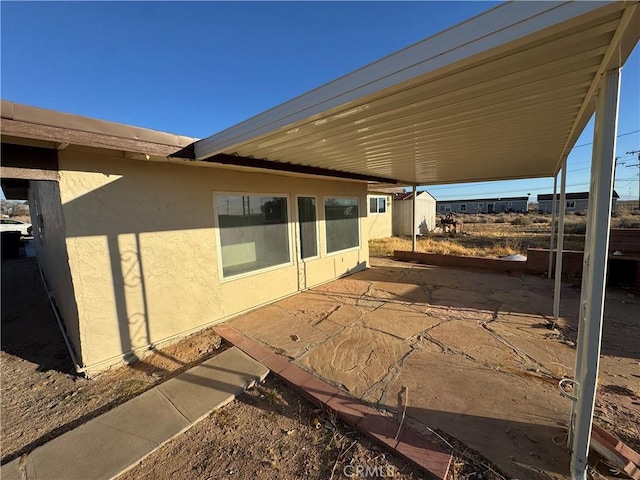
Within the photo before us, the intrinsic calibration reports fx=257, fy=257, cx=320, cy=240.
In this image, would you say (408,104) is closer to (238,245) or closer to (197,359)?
(238,245)

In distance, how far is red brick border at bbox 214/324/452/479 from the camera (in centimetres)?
175

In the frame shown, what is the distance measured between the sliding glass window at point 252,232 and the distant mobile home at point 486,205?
137 ft

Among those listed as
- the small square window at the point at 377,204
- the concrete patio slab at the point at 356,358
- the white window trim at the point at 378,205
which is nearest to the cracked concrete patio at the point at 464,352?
the concrete patio slab at the point at 356,358

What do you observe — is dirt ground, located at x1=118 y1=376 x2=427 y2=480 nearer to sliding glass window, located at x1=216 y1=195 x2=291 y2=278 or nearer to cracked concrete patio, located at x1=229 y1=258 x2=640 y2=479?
cracked concrete patio, located at x1=229 y1=258 x2=640 y2=479

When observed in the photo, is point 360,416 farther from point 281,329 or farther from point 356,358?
point 281,329

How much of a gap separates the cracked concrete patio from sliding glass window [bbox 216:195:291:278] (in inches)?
34.1

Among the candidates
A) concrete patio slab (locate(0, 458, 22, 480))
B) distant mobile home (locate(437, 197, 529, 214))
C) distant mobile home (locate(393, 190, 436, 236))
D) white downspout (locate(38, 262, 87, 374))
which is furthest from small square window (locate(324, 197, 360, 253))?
distant mobile home (locate(437, 197, 529, 214))

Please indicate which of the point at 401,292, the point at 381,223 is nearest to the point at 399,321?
the point at 401,292

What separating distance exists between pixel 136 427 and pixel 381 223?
1433 cm

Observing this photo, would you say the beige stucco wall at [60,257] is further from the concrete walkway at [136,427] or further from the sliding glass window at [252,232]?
the sliding glass window at [252,232]

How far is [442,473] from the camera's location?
163 centimetres

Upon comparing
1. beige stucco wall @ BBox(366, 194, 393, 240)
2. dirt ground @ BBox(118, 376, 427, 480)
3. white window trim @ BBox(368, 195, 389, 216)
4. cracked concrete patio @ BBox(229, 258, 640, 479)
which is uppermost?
white window trim @ BBox(368, 195, 389, 216)

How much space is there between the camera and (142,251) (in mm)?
3232

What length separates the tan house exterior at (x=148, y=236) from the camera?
2.69 meters
